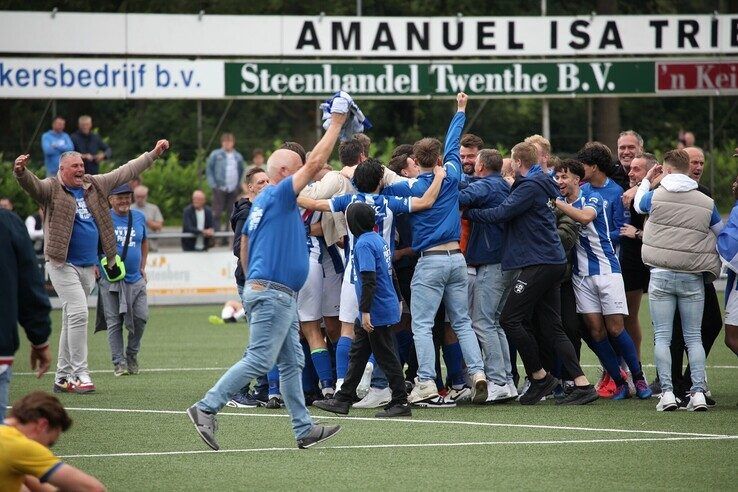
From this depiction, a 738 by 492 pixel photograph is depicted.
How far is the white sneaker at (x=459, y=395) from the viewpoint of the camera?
11547 millimetres

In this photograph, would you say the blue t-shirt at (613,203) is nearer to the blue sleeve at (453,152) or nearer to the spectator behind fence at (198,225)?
the blue sleeve at (453,152)

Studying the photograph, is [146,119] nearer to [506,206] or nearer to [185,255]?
[185,255]

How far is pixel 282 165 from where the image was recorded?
9.06 meters

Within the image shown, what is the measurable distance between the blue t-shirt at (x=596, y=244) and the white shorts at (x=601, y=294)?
0.06 metres

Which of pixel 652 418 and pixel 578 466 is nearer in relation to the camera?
pixel 578 466

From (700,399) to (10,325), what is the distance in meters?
5.87

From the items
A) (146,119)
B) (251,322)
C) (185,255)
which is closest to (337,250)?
(251,322)

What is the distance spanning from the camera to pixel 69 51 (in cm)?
2331

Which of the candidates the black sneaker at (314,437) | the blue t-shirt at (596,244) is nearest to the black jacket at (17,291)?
the black sneaker at (314,437)

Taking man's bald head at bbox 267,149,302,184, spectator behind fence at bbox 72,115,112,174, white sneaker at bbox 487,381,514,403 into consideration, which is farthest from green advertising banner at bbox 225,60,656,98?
man's bald head at bbox 267,149,302,184

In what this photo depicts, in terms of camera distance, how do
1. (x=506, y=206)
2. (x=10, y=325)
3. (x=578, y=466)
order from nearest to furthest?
(x=10, y=325)
(x=578, y=466)
(x=506, y=206)

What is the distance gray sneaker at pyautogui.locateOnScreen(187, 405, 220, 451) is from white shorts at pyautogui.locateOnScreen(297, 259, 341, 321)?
9.23 ft

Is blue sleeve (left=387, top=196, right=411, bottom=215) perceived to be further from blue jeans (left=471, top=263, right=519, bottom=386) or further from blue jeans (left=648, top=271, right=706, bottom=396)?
blue jeans (left=648, top=271, right=706, bottom=396)

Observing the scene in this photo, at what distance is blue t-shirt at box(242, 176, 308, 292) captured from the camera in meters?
8.61
